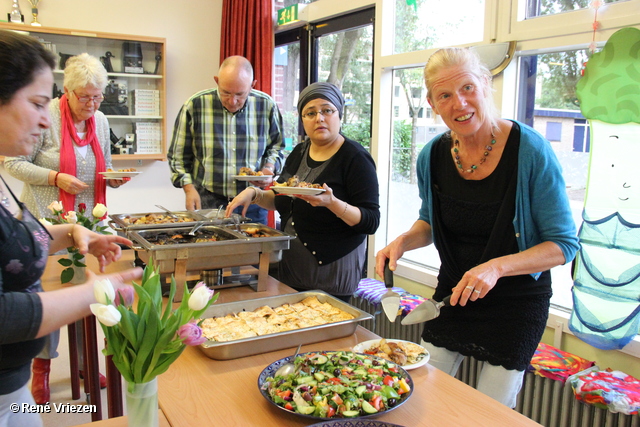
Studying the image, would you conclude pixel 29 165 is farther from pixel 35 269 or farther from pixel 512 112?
pixel 512 112

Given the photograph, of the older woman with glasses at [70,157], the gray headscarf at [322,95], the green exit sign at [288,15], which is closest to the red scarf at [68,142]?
the older woman with glasses at [70,157]

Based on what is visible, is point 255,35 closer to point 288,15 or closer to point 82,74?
point 288,15

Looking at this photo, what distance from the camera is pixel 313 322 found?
1.63 meters

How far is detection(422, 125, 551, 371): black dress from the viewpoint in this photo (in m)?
1.58

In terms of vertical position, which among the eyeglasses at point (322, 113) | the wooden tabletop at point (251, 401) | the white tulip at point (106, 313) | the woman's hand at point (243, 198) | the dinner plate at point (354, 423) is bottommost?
the wooden tabletop at point (251, 401)

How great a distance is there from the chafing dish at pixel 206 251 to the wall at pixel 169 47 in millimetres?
3086

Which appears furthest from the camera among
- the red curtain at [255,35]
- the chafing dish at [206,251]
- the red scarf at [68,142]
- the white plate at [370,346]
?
the red curtain at [255,35]

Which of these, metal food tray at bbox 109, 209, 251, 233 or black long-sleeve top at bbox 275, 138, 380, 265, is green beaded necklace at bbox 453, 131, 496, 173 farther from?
metal food tray at bbox 109, 209, 251, 233

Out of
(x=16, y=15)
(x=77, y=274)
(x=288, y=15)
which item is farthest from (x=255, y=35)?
(x=77, y=274)

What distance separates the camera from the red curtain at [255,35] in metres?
4.57

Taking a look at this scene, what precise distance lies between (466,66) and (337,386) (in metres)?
0.99

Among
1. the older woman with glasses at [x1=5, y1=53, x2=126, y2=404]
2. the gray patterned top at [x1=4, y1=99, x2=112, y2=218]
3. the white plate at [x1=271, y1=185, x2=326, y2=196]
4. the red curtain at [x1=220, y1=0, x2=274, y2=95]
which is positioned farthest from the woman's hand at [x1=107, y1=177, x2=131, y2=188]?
the red curtain at [x1=220, y1=0, x2=274, y2=95]

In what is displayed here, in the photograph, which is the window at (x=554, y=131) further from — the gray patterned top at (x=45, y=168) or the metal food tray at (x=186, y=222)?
the gray patterned top at (x=45, y=168)

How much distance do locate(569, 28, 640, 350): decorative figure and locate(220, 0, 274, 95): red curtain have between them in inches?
112
